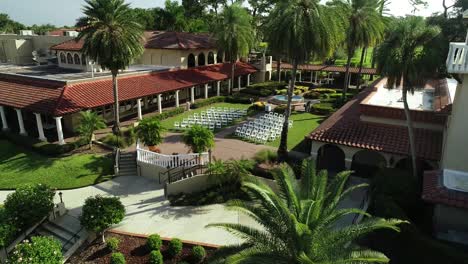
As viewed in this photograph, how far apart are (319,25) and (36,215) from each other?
17.7m

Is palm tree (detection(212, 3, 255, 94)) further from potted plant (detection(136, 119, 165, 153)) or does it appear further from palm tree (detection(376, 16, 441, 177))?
palm tree (detection(376, 16, 441, 177))

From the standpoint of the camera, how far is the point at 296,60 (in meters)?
20.7

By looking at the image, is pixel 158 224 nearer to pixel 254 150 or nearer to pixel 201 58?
pixel 254 150

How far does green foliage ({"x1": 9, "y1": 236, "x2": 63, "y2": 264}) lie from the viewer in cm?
1240

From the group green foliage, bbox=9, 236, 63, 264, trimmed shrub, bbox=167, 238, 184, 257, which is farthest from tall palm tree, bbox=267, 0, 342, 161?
green foliage, bbox=9, 236, 63, 264

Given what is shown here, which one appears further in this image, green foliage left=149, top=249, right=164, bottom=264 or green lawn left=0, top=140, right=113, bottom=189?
green lawn left=0, top=140, right=113, bottom=189

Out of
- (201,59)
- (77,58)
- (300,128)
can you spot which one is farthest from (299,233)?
(201,59)

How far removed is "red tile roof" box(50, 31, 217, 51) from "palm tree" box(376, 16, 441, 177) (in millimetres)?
26337

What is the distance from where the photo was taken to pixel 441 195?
13531 mm

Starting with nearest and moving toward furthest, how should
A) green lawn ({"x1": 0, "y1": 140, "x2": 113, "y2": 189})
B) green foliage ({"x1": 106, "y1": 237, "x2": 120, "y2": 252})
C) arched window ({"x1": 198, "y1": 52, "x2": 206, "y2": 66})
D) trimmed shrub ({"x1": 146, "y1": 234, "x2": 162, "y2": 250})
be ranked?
trimmed shrub ({"x1": 146, "y1": 234, "x2": 162, "y2": 250})
green foliage ({"x1": 106, "y1": 237, "x2": 120, "y2": 252})
green lawn ({"x1": 0, "y1": 140, "x2": 113, "y2": 189})
arched window ({"x1": 198, "y1": 52, "x2": 206, "y2": 66})

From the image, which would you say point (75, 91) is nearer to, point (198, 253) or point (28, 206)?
point (28, 206)

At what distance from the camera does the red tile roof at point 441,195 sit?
13060 mm

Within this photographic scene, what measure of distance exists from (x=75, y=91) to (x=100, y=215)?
15.4m

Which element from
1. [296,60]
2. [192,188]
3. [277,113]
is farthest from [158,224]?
[277,113]
